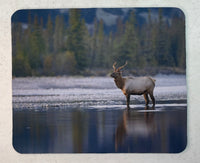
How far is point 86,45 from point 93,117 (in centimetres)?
85

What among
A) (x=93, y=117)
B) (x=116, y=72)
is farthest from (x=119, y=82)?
(x=93, y=117)

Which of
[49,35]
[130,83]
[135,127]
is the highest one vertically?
[49,35]

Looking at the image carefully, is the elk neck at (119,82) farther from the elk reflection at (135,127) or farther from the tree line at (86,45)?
the elk reflection at (135,127)

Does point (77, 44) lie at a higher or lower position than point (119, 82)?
higher

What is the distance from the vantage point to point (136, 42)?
14.5 feet

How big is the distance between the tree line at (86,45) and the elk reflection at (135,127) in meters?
0.58

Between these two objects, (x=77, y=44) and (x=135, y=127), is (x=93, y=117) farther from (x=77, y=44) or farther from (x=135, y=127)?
(x=77, y=44)

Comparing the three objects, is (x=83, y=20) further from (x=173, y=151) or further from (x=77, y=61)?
(x=173, y=151)

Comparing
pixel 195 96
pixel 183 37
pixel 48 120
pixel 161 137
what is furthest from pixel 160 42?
pixel 48 120

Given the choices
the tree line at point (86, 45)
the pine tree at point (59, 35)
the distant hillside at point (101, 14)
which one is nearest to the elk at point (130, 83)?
the tree line at point (86, 45)

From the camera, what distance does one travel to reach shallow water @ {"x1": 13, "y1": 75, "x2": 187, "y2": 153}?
425cm

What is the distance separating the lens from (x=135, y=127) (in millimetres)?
4293

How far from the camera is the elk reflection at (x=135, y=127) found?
4.25 meters

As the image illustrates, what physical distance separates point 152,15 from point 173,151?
156cm
